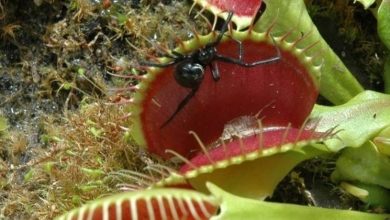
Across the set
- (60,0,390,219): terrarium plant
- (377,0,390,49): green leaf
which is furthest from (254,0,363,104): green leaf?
(377,0,390,49): green leaf

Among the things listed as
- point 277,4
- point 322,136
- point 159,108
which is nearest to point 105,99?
point 159,108

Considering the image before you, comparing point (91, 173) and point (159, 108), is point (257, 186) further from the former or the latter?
point (91, 173)

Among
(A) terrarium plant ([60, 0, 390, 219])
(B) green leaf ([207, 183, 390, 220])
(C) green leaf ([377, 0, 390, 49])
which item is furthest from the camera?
(C) green leaf ([377, 0, 390, 49])

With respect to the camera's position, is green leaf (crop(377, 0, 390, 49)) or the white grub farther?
green leaf (crop(377, 0, 390, 49))

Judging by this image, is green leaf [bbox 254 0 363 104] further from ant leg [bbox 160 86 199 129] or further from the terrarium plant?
ant leg [bbox 160 86 199 129]

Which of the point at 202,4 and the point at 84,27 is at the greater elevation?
the point at 202,4

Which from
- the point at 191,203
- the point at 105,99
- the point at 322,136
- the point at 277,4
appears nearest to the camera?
the point at 191,203

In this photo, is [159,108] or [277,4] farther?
[277,4]

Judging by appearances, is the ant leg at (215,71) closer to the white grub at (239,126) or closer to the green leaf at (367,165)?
the white grub at (239,126)
